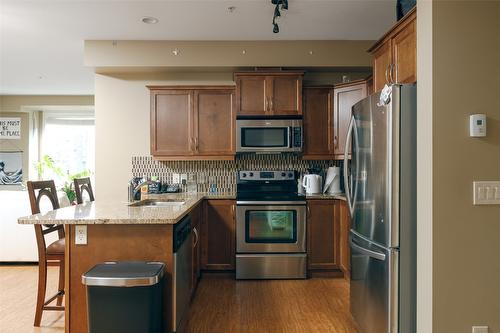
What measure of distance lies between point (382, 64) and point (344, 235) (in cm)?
184

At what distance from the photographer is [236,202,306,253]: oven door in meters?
3.72

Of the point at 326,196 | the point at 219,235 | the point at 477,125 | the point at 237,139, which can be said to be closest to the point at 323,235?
the point at 326,196

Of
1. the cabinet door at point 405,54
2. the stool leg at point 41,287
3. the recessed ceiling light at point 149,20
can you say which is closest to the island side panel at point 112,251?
the stool leg at point 41,287

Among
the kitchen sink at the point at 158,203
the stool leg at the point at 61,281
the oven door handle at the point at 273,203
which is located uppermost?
the kitchen sink at the point at 158,203

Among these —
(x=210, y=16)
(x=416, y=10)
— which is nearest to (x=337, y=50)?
(x=210, y=16)

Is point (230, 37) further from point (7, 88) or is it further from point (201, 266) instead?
point (7, 88)

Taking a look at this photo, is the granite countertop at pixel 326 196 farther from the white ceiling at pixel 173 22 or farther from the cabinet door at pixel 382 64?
the white ceiling at pixel 173 22

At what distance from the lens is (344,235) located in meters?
3.73

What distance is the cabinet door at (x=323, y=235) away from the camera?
3.80m

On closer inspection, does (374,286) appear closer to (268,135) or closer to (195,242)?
(195,242)

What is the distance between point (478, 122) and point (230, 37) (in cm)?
284

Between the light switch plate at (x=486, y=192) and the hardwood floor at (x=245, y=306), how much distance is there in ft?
4.44

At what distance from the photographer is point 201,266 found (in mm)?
3803

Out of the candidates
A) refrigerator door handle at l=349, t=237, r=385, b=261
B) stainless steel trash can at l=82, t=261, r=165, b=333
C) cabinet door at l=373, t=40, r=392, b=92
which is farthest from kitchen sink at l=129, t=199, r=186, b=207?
cabinet door at l=373, t=40, r=392, b=92
